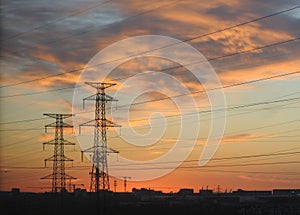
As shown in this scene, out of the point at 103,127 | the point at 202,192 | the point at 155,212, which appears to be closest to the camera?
the point at 103,127

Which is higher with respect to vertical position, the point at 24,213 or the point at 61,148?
the point at 61,148

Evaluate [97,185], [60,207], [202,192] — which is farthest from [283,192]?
[97,185]

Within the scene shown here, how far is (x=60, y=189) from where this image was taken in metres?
51.1

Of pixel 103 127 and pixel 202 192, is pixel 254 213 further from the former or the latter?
pixel 202 192

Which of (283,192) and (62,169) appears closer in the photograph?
(62,169)

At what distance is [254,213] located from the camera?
5688 centimetres

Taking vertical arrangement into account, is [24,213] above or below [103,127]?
below

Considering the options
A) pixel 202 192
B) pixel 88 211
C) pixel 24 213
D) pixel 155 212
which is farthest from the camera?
pixel 202 192

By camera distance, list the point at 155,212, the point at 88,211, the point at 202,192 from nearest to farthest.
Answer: the point at 88,211 → the point at 155,212 → the point at 202,192

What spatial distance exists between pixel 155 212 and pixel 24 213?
509 inches

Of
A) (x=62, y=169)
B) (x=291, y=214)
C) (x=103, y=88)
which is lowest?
(x=291, y=214)

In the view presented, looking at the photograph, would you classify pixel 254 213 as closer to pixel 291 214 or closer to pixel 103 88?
pixel 291 214

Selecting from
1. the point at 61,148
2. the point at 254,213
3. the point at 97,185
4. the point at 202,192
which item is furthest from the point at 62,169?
the point at 202,192

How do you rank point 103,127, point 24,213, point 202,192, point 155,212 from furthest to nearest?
point 202,192, point 155,212, point 24,213, point 103,127
